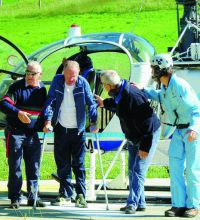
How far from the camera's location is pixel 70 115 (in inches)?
348

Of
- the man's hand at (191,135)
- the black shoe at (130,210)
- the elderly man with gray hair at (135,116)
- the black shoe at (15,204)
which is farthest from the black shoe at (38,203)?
the man's hand at (191,135)

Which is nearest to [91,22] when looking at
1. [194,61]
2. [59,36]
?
[59,36]

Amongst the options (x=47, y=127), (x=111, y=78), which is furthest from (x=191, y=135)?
(x=47, y=127)

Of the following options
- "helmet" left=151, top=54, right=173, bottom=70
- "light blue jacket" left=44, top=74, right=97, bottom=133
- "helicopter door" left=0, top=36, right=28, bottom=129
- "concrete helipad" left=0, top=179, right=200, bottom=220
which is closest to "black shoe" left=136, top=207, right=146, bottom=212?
"concrete helipad" left=0, top=179, right=200, bottom=220

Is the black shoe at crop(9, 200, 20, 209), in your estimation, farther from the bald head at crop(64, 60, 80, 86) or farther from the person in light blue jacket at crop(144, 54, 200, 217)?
the person in light blue jacket at crop(144, 54, 200, 217)

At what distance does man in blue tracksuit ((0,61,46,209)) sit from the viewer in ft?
29.2

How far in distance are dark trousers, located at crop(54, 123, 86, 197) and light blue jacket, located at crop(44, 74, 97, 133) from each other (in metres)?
0.11

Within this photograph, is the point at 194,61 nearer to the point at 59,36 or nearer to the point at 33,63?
the point at 33,63

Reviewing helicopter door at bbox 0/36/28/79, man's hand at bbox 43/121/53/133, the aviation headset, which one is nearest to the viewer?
the aviation headset

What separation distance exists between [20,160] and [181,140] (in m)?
1.79

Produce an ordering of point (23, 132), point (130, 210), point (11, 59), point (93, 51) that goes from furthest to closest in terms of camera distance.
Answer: point (93, 51) < point (11, 59) < point (23, 132) < point (130, 210)

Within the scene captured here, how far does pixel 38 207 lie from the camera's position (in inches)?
356

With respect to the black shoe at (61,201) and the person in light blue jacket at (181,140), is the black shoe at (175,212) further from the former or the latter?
the black shoe at (61,201)

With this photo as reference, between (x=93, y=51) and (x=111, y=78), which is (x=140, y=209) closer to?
(x=111, y=78)
